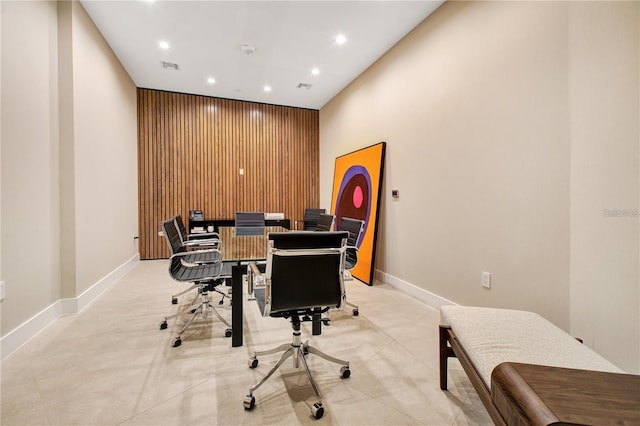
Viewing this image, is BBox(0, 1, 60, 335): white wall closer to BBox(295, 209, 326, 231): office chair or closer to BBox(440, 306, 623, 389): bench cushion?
BBox(440, 306, 623, 389): bench cushion

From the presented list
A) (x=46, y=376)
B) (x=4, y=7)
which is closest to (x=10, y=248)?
(x=46, y=376)

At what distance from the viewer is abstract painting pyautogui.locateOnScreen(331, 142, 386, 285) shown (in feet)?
14.1

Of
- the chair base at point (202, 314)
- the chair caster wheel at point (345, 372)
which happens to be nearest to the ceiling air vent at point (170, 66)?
the chair base at point (202, 314)

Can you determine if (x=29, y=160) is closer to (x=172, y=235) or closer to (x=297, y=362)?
(x=172, y=235)

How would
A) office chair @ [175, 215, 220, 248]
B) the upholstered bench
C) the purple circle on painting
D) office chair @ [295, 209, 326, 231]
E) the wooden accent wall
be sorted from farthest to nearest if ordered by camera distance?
1. office chair @ [295, 209, 326, 231]
2. the wooden accent wall
3. the purple circle on painting
4. office chair @ [175, 215, 220, 248]
5. the upholstered bench

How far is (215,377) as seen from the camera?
1.97 m

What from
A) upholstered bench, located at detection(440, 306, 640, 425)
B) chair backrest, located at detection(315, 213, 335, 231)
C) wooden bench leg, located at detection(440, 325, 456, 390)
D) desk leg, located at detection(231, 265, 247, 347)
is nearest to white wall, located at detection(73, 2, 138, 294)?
desk leg, located at detection(231, 265, 247, 347)

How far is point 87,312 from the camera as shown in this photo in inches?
123

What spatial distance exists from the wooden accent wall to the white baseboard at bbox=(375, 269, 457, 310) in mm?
3195

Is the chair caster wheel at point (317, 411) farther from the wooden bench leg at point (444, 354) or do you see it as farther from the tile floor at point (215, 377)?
the wooden bench leg at point (444, 354)

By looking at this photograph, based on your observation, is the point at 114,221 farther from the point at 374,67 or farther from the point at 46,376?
the point at 374,67

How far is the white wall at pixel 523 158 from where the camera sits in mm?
1808

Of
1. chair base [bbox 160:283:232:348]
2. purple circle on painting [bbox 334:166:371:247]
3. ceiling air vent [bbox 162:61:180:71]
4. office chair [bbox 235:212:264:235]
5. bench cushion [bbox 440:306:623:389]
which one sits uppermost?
ceiling air vent [bbox 162:61:180:71]

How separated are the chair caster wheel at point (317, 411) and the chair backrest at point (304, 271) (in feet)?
1.75
